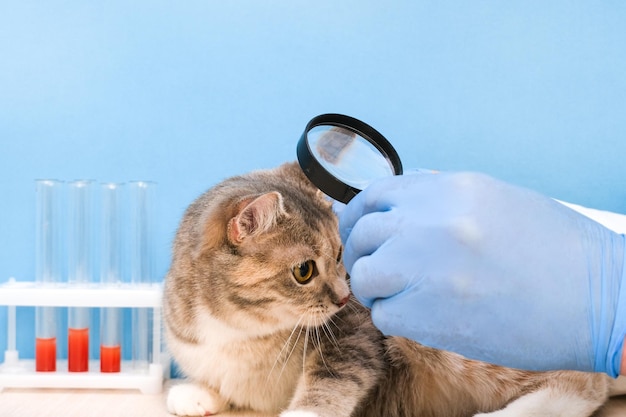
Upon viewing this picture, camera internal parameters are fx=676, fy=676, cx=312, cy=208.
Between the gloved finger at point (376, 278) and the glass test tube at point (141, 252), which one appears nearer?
the gloved finger at point (376, 278)

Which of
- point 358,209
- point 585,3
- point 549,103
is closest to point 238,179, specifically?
point 358,209

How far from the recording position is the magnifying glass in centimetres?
120

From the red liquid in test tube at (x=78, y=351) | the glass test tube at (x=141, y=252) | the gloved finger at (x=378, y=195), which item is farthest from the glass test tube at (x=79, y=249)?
the gloved finger at (x=378, y=195)

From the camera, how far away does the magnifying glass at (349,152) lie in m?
1.20

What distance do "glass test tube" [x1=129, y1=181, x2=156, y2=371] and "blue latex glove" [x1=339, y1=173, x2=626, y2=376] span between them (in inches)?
37.0

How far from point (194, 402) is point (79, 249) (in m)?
0.60

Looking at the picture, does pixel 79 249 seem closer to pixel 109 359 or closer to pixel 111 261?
pixel 111 261

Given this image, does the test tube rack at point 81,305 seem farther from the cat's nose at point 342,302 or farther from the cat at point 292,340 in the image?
the cat's nose at point 342,302

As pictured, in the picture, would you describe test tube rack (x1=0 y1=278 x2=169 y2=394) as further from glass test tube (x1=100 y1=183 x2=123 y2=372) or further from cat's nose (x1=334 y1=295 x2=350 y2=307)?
cat's nose (x1=334 y1=295 x2=350 y2=307)

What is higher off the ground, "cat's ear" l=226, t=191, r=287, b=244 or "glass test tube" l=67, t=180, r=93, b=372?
"cat's ear" l=226, t=191, r=287, b=244

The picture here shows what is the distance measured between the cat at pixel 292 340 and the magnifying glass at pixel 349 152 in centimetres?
12

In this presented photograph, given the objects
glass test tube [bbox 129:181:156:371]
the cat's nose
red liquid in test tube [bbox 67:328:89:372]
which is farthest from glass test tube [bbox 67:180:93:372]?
the cat's nose

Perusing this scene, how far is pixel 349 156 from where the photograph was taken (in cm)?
128

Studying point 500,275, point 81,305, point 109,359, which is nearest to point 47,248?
point 81,305
